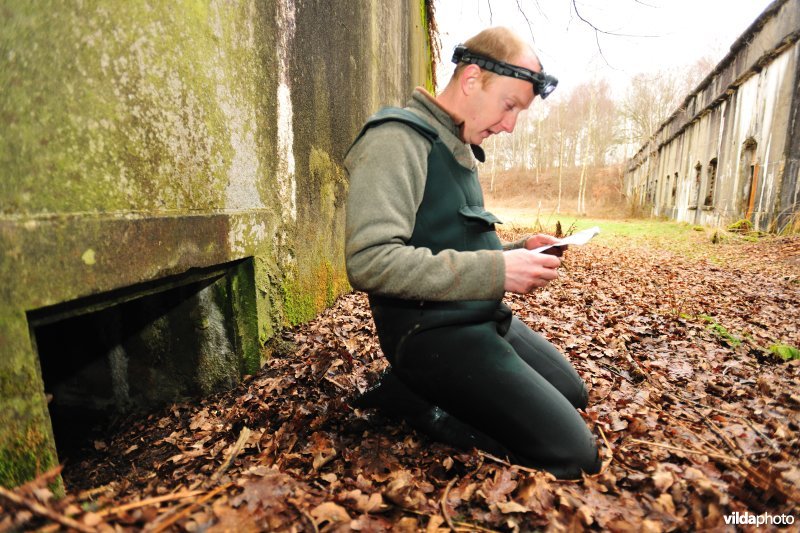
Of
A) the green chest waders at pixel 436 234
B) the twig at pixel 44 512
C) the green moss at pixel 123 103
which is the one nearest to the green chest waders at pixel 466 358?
the green chest waders at pixel 436 234

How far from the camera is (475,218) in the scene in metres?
2.00

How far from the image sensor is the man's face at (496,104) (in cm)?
201

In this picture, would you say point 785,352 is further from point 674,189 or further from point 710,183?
point 674,189

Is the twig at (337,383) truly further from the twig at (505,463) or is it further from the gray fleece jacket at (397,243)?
the gray fleece jacket at (397,243)

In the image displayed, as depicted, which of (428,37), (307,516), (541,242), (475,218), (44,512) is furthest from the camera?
(428,37)

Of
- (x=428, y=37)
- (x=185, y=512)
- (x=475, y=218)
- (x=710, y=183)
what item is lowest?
(x=185, y=512)

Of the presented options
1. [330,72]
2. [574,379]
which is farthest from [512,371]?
[330,72]

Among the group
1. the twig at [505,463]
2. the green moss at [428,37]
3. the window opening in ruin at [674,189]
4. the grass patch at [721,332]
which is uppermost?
the green moss at [428,37]

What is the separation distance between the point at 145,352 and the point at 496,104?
2773 millimetres

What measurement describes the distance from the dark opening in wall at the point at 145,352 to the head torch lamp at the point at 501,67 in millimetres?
1980

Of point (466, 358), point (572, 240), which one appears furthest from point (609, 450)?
point (572, 240)

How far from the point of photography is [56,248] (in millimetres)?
1576

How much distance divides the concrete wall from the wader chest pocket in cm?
1281

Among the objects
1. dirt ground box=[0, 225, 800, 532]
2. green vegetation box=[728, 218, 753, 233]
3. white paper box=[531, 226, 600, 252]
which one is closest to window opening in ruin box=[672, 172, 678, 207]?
green vegetation box=[728, 218, 753, 233]
